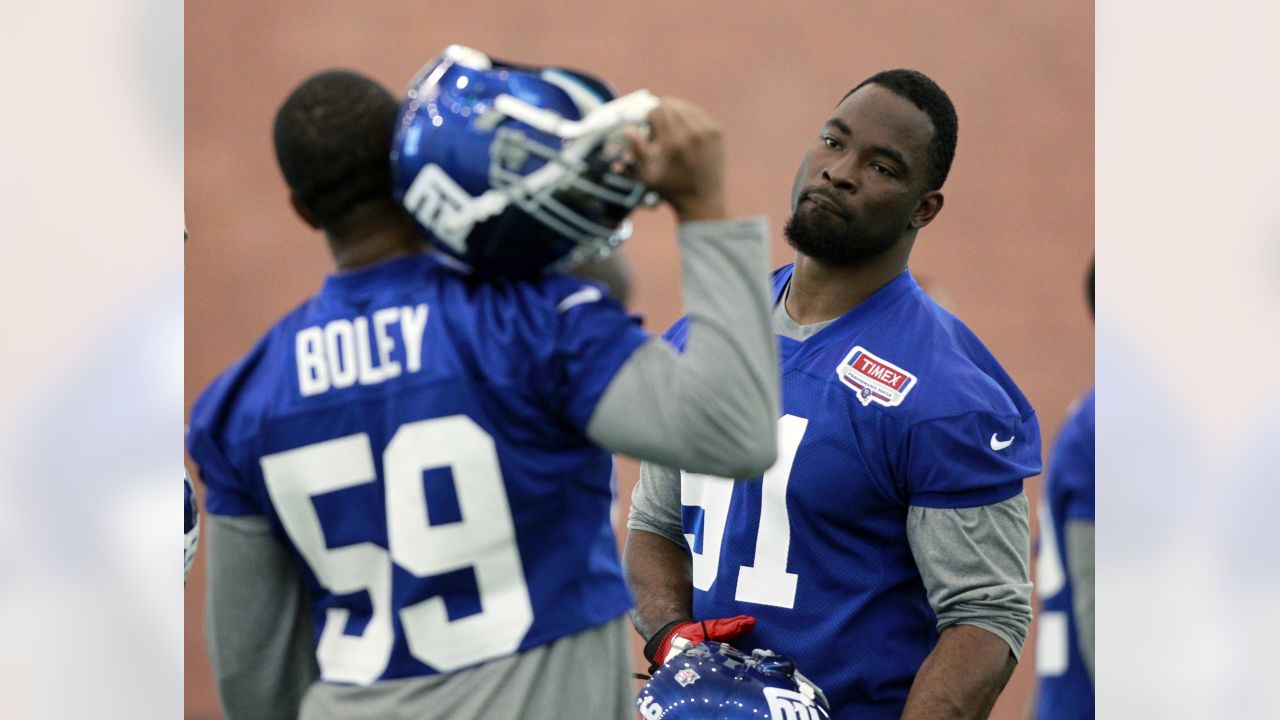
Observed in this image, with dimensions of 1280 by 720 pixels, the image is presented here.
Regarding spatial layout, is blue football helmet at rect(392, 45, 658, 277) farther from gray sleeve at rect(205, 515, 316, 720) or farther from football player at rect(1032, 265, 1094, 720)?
football player at rect(1032, 265, 1094, 720)

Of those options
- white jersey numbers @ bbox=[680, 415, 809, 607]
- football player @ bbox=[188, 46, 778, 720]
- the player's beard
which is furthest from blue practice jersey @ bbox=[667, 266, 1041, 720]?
football player @ bbox=[188, 46, 778, 720]

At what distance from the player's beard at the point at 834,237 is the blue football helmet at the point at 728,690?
1.77ft

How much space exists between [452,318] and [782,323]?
805 mm

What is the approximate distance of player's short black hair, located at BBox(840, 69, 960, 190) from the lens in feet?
6.43

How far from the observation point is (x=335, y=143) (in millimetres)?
1299

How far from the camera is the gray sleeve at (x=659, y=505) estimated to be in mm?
2062

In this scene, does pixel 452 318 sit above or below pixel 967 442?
above

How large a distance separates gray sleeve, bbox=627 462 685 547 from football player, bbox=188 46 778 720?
72 centimetres
